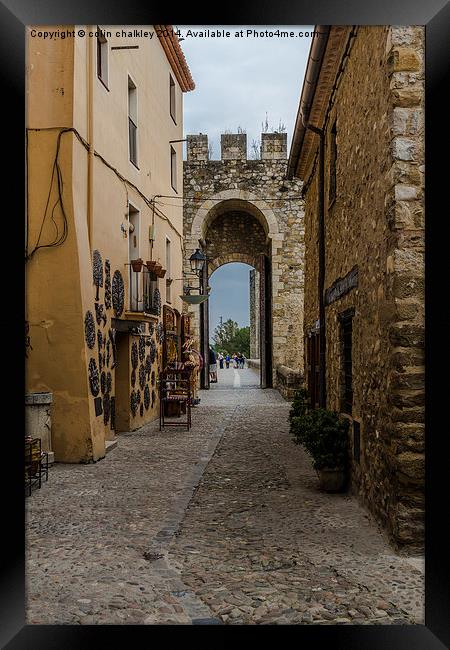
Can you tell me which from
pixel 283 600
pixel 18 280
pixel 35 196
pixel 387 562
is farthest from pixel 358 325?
pixel 35 196

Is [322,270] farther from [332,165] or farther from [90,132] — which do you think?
[90,132]

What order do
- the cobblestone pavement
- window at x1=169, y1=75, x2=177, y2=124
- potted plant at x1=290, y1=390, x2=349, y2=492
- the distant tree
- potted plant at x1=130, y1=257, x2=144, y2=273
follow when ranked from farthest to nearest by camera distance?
the distant tree, window at x1=169, y1=75, x2=177, y2=124, potted plant at x1=130, y1=257, x2=144, y2=273, potted plant at x1=290, y1=390, x2=349, y2=492, the cobblestone pavement

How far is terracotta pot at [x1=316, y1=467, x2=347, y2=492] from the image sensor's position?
6.05 m

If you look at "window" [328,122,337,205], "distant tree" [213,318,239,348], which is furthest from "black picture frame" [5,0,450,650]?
"distant tree" [213,318,239,348]

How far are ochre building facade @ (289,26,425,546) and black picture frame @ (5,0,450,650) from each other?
1.27 meters

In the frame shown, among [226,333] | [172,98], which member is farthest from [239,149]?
[226,333]

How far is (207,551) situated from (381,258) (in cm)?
248

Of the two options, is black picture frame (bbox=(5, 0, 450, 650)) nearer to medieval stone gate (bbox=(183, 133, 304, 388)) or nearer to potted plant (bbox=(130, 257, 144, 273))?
potted plant (bbox=(130, 257, 144, 273))

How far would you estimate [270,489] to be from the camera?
6.16 m

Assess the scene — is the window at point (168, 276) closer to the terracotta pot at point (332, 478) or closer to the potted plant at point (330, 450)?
the potted plant at point (330, 450)

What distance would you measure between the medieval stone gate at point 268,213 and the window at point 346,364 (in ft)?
36.7

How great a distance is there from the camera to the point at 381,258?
4.64 metres

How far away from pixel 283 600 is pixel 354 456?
8.38 feet
